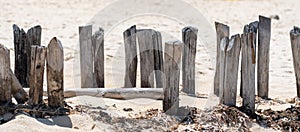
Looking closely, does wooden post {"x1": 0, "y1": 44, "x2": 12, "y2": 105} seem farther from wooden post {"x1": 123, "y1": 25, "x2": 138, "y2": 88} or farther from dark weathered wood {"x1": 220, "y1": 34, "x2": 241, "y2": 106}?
dark weathered wood {"x1": 220, "y1": 34, "x2": 241, "y2": 106}

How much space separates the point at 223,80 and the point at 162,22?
6545 millimetres

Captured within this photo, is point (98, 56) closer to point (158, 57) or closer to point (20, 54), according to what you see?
point (158, 57)

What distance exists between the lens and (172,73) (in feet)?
15.9

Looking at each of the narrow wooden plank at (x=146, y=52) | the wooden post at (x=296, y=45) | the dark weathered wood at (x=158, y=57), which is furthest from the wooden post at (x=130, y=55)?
the wooden post at (x=296, y=45)

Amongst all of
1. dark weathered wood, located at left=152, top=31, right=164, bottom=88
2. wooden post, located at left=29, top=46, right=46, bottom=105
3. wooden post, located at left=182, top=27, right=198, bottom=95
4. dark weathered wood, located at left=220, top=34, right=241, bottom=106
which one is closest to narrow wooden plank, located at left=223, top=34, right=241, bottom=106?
dark weathered wood, located at left=220, top=34, right=241, bottom=106

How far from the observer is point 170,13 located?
13039mm

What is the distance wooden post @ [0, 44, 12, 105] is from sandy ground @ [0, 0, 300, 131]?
297 mm

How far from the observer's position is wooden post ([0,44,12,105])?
460 cm

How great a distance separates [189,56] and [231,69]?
76cm

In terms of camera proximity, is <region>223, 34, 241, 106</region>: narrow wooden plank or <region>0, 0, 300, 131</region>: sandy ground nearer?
<region>223, 34, 241, 106</region>: narrow wooden plank

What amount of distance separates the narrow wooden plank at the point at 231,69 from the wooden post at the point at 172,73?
0.45 metres

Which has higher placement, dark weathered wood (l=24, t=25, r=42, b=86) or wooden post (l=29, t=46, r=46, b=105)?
dark weathered wood (l=24, t=25, r=42, b=86)

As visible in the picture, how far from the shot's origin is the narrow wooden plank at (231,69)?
480 centimetres

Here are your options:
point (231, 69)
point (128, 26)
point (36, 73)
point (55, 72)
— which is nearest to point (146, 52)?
point (231, 69)
